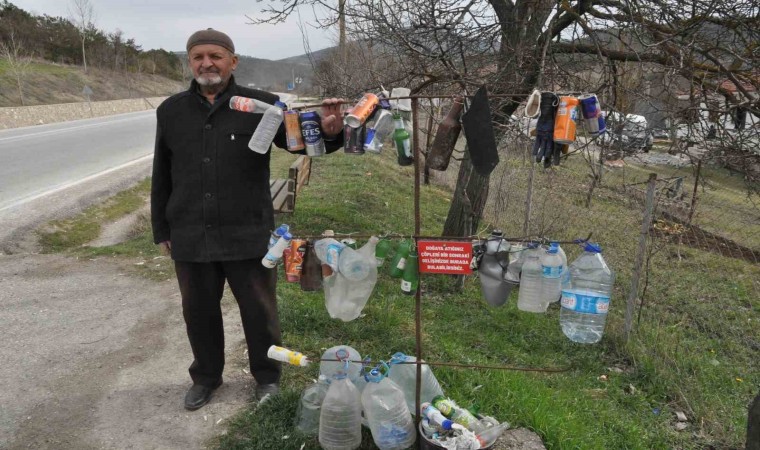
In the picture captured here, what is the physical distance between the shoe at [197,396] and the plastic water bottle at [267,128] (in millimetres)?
1591

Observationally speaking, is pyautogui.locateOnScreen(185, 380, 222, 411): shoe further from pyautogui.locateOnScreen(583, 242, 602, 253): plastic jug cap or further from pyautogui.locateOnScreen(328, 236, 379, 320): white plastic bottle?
pyautogui.locateOnScreen(583, 242, 602, 253): plastic jug cap

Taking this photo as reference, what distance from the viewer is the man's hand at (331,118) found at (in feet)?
7.48

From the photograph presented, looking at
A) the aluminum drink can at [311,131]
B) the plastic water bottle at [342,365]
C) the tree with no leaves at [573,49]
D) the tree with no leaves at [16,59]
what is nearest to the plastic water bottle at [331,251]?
the aluminum drink can at [311,131]

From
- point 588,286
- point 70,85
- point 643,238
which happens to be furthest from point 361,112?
point 70,85

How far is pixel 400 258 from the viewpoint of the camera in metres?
2.32

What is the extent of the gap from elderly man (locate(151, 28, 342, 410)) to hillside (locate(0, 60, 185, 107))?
3060cm

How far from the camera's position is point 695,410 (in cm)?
376

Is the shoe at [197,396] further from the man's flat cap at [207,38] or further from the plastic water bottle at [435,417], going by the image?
the man's flat cap at [207,38]

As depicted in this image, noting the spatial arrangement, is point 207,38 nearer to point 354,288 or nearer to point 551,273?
point 354,288

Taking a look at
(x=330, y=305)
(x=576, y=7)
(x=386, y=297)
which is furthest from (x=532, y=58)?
(x=330, y=305)

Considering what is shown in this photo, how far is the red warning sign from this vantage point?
221 cm

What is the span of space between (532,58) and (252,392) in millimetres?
3776

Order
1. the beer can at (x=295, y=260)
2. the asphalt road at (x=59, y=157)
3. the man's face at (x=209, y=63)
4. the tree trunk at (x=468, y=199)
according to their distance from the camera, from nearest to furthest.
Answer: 1. the beer can at (x=295, y=260)
2. the man's face at (x=209, y=63)
3. the tree trunk at (x=468, y=199)
4. the asphalt road at (x=59, y=157)

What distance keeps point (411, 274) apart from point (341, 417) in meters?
0.83
